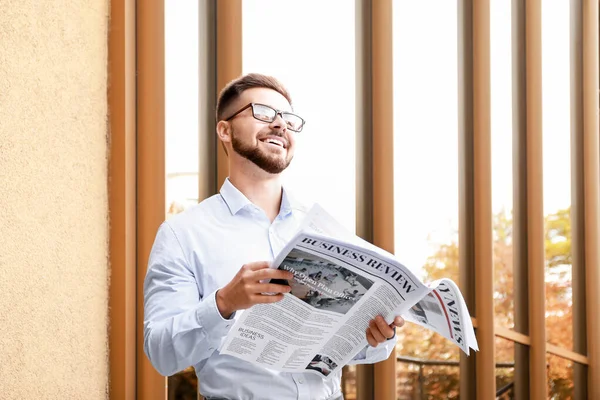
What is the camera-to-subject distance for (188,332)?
43.3 inches

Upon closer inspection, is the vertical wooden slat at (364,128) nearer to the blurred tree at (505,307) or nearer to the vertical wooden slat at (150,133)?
the blurred tree at (505,307)

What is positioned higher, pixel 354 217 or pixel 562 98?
pixel 562 98

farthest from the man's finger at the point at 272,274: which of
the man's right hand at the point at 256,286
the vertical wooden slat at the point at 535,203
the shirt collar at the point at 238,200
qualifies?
the vertical wooden slat at the point at 535,203

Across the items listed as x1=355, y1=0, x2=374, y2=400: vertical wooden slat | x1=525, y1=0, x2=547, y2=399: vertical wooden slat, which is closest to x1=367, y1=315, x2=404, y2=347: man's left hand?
x1=355, y1=0, x2=374, y2=400: vertical wooden slat

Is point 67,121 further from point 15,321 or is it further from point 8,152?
point 15,321

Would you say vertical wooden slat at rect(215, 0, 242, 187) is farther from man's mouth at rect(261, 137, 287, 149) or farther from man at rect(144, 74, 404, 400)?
man's mouth at rect(261, 137, 287, 149)

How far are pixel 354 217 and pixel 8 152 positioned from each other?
3.81 feet

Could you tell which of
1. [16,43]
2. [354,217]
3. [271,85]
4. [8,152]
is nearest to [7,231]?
[8,152]

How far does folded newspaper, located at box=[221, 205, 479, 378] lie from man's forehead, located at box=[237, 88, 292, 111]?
0.51 m

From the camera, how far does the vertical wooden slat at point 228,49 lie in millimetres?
1892

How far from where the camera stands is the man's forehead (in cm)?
145

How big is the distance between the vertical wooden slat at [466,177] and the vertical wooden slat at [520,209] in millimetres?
199

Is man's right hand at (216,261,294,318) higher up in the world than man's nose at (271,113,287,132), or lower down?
lower down

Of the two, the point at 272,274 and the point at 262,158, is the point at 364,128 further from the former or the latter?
the point at 272,274
